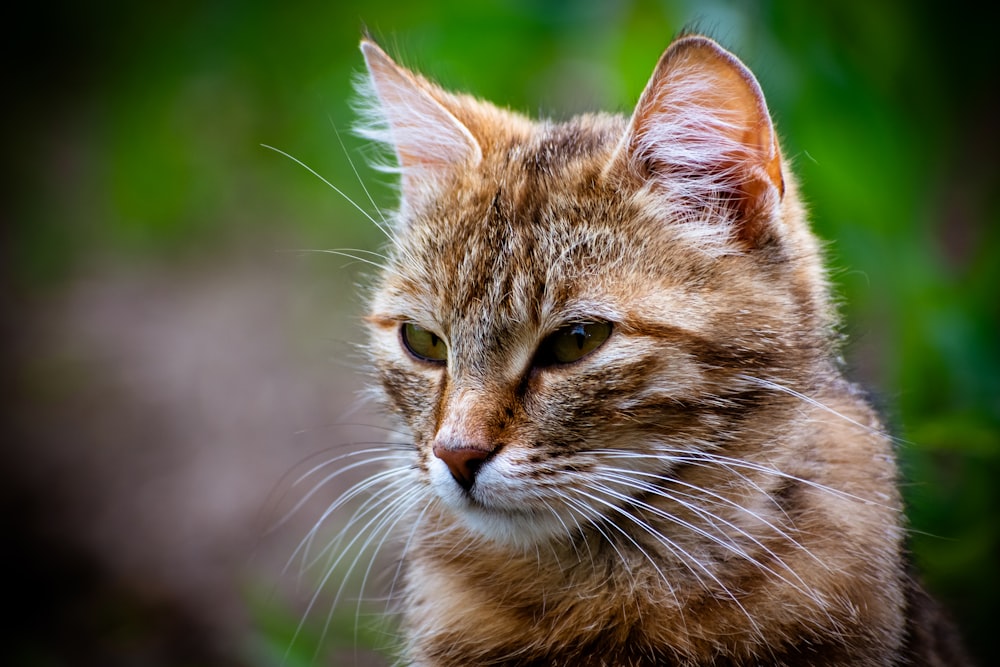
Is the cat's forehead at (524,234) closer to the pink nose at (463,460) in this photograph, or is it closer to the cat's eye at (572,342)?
the cat's eye at (572,342)

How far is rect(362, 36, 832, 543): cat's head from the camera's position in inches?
63.9

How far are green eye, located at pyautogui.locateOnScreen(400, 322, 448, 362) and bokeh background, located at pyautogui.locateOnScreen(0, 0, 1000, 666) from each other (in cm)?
37

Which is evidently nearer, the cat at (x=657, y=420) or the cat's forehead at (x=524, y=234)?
the cat at (x=657, y=420)

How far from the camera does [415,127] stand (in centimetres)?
216

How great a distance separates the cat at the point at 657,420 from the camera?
1.64 m

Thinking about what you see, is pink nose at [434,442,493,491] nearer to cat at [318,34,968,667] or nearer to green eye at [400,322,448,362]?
cat at [318,34,968,667]

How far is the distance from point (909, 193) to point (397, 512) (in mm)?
1950

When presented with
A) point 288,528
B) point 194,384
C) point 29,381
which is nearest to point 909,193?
point 288,528

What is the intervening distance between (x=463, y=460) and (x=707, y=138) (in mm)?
791

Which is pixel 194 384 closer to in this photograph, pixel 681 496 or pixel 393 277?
pixel 393 277

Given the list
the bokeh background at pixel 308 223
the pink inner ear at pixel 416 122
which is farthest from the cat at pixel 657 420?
the bokeh background at pixel 308 223

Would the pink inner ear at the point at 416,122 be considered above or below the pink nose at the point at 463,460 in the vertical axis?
above

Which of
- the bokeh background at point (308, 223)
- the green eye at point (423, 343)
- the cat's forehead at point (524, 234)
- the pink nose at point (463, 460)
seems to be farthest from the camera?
the bokeh background at point (308, 223)

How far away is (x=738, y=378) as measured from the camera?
1667mm
